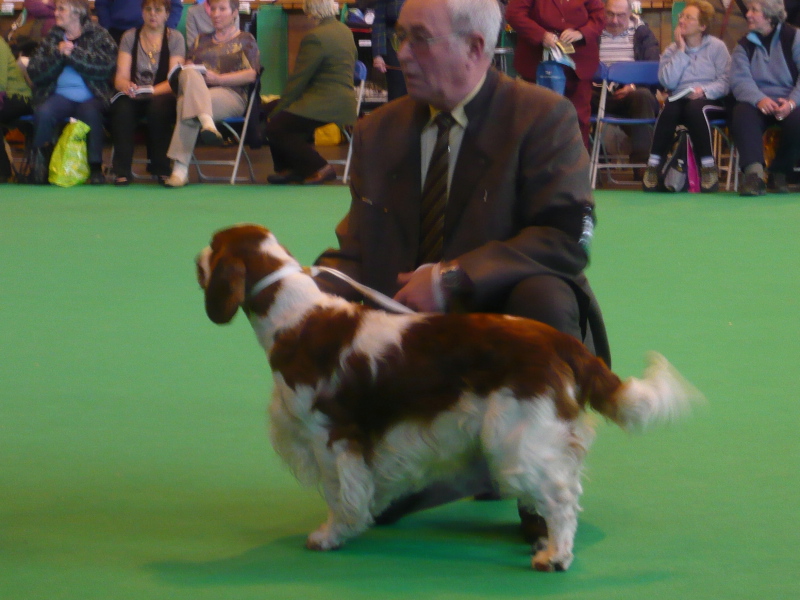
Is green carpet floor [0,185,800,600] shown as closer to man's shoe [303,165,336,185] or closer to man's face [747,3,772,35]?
man's face [747,3,772,35]

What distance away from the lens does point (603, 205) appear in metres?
8.21

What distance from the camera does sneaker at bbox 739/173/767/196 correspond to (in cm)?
859

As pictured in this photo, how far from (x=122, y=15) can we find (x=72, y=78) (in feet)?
3.26

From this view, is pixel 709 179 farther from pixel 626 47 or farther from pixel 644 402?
pixel 644 402

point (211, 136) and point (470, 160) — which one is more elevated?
point (470, 160)

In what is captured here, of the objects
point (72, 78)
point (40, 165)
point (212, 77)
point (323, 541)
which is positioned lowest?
point (40, 165)

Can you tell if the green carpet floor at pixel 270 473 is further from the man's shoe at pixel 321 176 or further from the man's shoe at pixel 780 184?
the man's shoe at pixel 321 176

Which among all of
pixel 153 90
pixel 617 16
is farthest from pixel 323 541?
→ pixel 617 16

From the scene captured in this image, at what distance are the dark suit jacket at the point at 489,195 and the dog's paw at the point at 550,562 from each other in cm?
58

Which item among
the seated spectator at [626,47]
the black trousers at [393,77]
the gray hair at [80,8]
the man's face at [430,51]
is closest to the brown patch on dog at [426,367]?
the man's face at [430,51]

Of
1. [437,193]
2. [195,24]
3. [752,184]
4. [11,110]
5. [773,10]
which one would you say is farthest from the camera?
[195,24]

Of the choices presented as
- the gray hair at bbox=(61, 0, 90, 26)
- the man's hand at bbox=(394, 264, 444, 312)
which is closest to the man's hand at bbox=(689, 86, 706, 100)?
the gray hair at bbox=(61, 0, 90, 26)

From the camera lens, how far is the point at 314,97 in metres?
9.61

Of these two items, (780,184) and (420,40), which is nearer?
(420,40)
